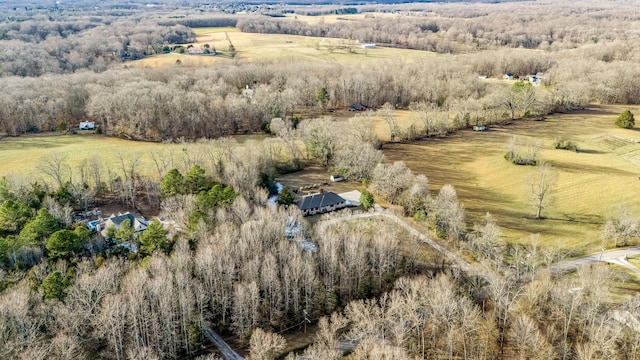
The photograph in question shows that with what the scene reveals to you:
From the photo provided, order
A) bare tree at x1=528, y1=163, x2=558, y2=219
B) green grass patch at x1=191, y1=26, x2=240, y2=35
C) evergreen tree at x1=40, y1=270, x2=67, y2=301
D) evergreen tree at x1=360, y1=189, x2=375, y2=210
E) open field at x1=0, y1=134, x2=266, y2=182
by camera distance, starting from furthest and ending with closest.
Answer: green grass patch at x1=191, y1=26, x2=240, y2=35 < open field at x1=0, y1=134, x2=266, y2=182 < evergreen tree at x1=360, y1=189, x2=375, y2=210 < bare tree at x1=528, y1=163, x2=558, y2=219 < evergreen tree at x1=40, y1=270, x2=67, y2=301

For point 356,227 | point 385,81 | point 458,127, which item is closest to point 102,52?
point 385,81

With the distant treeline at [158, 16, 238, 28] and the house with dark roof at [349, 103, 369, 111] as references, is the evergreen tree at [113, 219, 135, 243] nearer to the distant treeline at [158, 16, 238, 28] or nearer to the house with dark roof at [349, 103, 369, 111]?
the house with dark roof at [349, 103, 369, 111]

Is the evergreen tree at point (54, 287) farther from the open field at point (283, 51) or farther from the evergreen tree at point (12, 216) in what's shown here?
the open field at point (283, 51)

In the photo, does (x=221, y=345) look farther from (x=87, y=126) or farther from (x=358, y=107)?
(x=358, y=107)

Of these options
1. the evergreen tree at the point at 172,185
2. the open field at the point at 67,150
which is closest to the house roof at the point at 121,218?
the evergreen tree at the point at 172,185

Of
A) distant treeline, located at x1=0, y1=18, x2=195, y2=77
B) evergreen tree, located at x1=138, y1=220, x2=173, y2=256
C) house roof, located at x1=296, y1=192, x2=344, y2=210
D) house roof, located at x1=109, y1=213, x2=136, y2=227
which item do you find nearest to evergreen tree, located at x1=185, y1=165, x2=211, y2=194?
house roof, located at x1=109, y1=213, x2=136, y2=227

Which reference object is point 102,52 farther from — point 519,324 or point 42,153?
point 519,324

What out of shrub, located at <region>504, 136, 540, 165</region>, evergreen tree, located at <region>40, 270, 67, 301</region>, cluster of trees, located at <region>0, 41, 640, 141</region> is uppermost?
cluster of trees, located at <region>0, 41, 640, 141</region>
